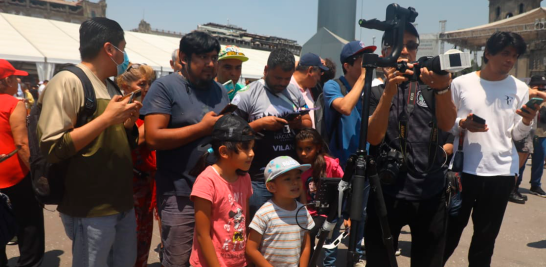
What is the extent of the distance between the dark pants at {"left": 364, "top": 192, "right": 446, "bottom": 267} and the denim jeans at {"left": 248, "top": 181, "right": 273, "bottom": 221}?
700 millimetres

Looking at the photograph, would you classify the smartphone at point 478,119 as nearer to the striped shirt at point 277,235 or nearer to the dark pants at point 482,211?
the dark pants at point 482,211

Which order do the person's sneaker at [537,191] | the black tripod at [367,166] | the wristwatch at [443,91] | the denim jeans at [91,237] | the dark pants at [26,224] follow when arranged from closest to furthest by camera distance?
the black tripod at [367,166] → the denim jeans at [91,237] → the wristwatch at [443,91] → the dark pants at [26,224] → the person's sneaker at [537,191]

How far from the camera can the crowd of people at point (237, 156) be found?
6.52 feet

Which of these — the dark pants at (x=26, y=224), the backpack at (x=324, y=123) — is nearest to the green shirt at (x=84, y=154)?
the dark pants at (x=26, y=224)

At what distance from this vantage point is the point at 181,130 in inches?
88.9

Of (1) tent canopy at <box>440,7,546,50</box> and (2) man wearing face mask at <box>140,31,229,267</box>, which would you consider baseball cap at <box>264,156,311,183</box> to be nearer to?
(2) man wearing face mask at <box>140,31,229,267</box>

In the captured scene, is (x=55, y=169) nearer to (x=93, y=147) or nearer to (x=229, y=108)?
(x=93, y=147)

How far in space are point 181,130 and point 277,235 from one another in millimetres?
862

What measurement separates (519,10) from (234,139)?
241 feet

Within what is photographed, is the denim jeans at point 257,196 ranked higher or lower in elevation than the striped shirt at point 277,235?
higher

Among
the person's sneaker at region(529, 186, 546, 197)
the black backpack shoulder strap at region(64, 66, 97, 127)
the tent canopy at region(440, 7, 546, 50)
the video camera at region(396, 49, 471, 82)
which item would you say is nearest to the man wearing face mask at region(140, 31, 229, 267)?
the black backpack shoulder strap at region(64, 66, 97, 127)

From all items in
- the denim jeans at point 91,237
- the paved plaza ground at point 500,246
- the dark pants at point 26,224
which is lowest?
the paved plaza ground at point 500,246

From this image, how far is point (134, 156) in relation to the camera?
3.02 metres

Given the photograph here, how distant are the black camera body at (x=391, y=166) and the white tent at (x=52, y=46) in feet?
37.1
